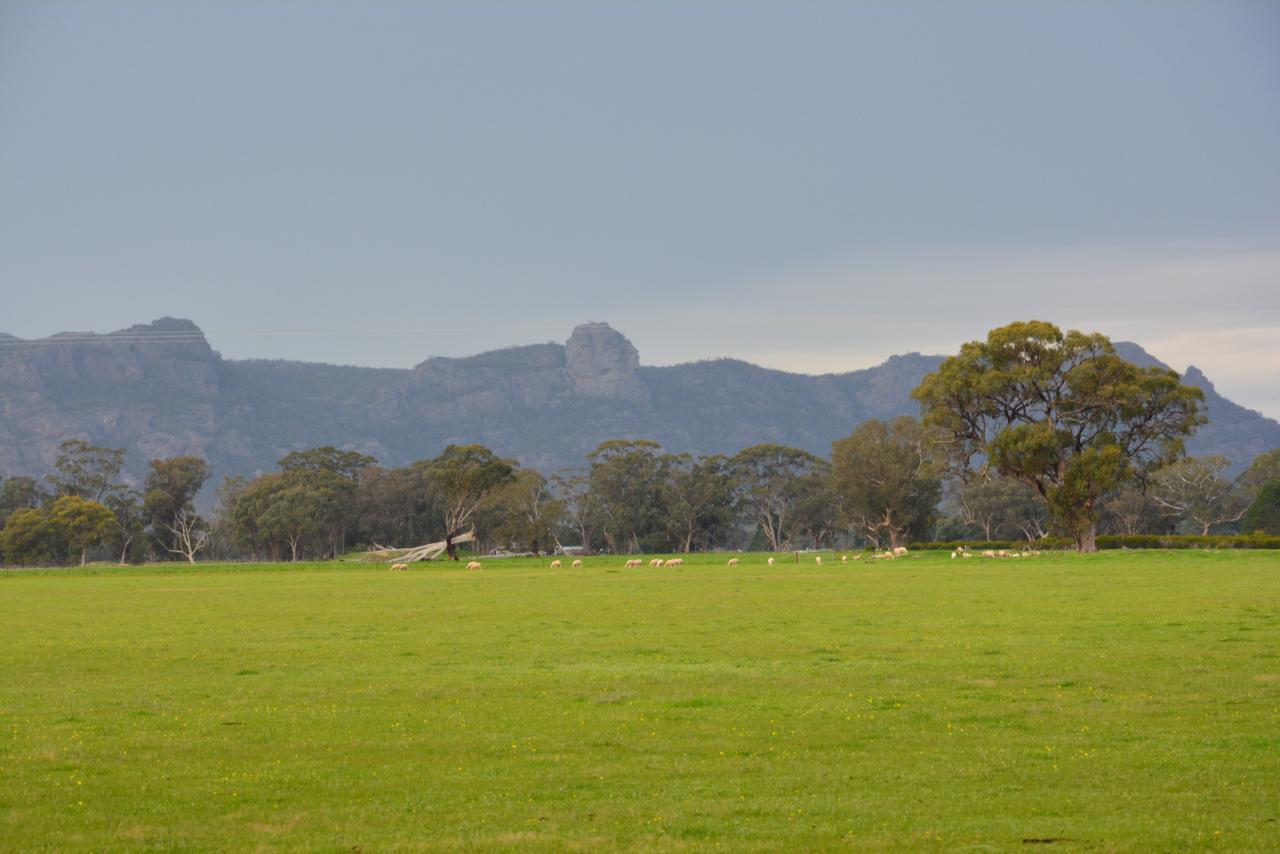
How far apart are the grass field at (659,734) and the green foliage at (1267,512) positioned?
90.1 meters

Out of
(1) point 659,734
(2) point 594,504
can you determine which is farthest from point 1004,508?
(1) point 659,734

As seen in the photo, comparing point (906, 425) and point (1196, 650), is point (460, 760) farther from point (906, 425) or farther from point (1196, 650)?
point (906, 425)

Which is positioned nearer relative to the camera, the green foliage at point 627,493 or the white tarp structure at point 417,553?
the white tarp structure at point 417,553

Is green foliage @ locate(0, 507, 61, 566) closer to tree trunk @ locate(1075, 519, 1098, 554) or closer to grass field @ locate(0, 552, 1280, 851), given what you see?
tree trunk @ locate(1075, 519, 1098, 554)

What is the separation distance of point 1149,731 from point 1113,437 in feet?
213

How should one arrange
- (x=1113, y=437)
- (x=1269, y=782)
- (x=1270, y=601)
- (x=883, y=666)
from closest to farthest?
(x=1269, y=782) < (x=883, y=666) < (x=1270, y=601) < (x=1113, y=437)

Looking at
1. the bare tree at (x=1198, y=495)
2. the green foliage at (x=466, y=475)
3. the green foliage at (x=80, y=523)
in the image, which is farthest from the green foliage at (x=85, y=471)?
the bare tree at (x=1198, y=495)

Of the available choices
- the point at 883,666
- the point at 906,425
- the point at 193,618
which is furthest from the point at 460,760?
the point at 906,425

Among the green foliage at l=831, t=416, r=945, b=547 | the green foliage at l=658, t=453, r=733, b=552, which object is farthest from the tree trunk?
the green foliage at l=658, t=453, r=733, b=552

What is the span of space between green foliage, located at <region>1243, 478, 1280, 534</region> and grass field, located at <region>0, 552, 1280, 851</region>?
9005cm

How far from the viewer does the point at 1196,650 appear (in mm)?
21250

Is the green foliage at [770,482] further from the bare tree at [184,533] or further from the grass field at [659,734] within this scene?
the grass field at [659,734]

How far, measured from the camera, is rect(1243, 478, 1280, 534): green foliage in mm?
108812

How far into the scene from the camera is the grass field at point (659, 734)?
34.6ft
